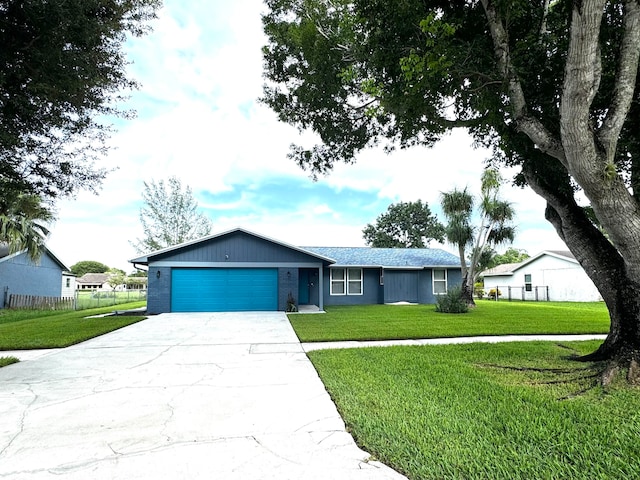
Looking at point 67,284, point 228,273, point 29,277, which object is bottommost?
point 67,284

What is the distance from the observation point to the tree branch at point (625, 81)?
414 cm

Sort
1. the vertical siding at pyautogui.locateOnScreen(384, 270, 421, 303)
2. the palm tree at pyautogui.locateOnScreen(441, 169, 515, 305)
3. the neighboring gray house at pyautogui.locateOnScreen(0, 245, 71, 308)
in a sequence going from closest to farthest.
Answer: the palm tree at pyautogui.locateOnScreen(441, 169, 515, 305), the neighboring gray house at pyautogui.locateOnScreen(0, 245, 71, 308), the vertical siding at pyautogui.locateOnScreen(384, 270, 421, 303)

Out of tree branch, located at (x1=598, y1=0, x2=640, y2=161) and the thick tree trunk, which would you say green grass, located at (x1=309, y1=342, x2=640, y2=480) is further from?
tree branch, located at (x1=598, y1=0, x2=640, y2=161)

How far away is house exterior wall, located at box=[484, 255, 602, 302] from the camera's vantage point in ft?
75.7

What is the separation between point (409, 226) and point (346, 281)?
90.0ft

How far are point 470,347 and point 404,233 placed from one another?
129ft

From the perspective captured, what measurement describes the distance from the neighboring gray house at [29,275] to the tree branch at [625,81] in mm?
23491

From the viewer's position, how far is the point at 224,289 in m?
15.9

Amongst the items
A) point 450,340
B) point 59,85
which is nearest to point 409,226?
point 450,340

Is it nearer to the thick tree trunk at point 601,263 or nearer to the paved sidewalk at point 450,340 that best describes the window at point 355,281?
the paved sidewalk at point 450,340

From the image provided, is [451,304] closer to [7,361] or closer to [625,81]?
[625,81]

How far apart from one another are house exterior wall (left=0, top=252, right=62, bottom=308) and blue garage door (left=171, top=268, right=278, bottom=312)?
34.1 ft

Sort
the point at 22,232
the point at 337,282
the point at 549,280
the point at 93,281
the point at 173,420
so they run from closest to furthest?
the point at 173,420
the point at 22,232
the point at 337,282
the point at 549,280
the point at 93,281

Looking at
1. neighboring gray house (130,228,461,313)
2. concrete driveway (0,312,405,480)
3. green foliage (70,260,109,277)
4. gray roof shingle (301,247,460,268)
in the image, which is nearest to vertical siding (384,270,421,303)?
gray roof shingle (301,247,460,268)
